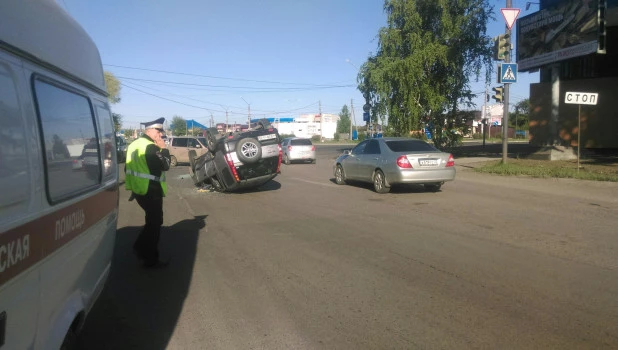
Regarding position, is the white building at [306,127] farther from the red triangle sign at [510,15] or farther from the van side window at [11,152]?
the van side window at [11,152]

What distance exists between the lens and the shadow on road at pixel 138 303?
3883mm

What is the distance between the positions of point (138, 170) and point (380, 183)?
7.84m

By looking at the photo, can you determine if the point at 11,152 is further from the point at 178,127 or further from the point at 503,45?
the point at 178,127

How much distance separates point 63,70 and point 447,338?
337 centimetres

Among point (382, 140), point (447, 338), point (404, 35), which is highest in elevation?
point (404, 35)

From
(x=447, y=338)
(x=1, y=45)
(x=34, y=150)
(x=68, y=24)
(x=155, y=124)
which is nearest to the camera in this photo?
(x=1, y=45)

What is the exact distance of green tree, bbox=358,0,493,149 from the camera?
2572 centimetres

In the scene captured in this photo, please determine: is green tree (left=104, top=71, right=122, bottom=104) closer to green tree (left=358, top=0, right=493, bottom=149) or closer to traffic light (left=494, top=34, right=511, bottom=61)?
green tree (left=358, top=0, right=493, bottom=149)

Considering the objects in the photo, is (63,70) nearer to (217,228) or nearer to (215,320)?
(215,320)

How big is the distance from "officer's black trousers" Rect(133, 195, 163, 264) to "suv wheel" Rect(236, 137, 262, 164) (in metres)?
5.86

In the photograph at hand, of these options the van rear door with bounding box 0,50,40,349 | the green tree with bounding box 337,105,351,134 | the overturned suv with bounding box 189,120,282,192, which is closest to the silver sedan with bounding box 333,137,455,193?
the overturned suv with bounding box 189,120,282,192

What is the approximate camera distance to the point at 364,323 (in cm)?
409

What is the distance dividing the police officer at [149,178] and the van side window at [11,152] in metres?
3.32

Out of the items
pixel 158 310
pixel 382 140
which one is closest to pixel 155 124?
pixel 158 310
